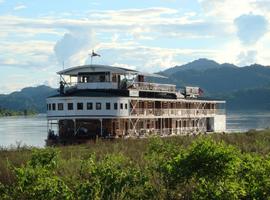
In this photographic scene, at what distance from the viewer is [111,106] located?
1736 inches

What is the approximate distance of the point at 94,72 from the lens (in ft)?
156

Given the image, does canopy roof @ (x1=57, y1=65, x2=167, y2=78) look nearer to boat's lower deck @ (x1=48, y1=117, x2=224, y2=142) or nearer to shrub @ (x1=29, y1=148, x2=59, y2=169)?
boat's lower deck @ (x1=48, y1=117, x2=224, y2=142)

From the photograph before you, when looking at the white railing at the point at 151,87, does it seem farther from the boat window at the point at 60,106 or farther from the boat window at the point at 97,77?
the boat window at the point at 60,106

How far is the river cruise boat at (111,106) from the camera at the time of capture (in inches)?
1730

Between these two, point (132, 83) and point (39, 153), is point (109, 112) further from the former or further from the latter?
point (39, 153)

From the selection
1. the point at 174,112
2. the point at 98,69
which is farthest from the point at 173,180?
the point at 174,112

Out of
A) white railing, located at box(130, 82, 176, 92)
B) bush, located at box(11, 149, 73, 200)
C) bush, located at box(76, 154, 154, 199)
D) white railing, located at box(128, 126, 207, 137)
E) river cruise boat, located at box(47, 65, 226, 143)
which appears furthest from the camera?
white railing, located at box(130, 82, 176, 92)

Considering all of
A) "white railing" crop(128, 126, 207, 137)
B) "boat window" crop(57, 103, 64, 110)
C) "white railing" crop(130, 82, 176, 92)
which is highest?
"white railing" crop(130, 82, 176, 92)

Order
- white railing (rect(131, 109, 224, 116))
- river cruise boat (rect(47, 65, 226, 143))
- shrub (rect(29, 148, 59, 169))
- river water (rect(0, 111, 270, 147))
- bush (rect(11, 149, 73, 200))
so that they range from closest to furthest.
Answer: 1. bush (rect(11, 149, 73, 200))
2. shrub (rect(29, 148, 59, 169))
3. river cruise boat (rect(47, 65, 226, 143))
4. white railing (rect(131, 109, 224, 116))
5. river water (rect(0, 111, 270, 147))

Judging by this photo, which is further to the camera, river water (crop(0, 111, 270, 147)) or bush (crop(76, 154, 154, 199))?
river water (crop(0, 111, 270, 147))

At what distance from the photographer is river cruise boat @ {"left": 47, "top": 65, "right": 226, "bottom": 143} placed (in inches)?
1730

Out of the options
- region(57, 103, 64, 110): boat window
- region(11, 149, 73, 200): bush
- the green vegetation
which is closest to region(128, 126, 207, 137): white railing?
region(57, 103, 64, 110): boat window

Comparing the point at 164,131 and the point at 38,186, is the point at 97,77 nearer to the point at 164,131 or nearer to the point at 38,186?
the point at 164,131

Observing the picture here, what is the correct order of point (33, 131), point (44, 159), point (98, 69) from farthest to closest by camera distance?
point (33, 131) < point (98, 69) < point (44, 159)
